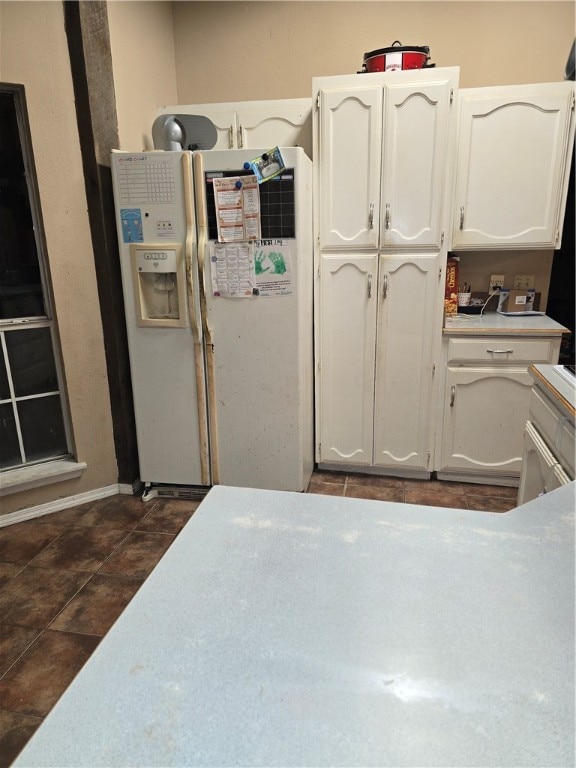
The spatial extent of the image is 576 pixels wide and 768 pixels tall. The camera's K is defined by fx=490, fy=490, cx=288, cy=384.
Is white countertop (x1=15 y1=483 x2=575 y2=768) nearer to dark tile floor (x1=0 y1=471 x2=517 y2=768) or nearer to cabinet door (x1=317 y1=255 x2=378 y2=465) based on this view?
dark tile floor (x1=0 y1=471 x2=517 y2=768)

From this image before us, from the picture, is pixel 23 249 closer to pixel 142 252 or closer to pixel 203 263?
pixel 142 252

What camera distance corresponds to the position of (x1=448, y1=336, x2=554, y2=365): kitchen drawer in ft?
8.39

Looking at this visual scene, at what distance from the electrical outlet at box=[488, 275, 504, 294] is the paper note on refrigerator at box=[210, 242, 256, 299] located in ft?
5.06

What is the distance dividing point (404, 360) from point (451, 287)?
531mm

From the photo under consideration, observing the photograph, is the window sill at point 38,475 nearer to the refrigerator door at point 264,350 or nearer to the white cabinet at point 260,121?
the refrigerator door at point 264,350

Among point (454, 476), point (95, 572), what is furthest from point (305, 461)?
point (95, 572)

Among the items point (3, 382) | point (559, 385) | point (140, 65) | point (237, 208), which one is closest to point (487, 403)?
point (559, 385)

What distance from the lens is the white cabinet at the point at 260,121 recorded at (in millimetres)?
2664

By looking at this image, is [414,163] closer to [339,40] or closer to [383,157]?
[383,157]

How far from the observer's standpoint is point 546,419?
1681 mm

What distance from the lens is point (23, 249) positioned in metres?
2.40

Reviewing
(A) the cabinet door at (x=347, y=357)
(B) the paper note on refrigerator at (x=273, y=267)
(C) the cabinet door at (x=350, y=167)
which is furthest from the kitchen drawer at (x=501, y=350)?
(B) the paper note on refrigerator at (x=273, y=267)

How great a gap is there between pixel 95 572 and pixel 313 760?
1.91 m

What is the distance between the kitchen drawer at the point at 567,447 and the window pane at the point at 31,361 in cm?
235
